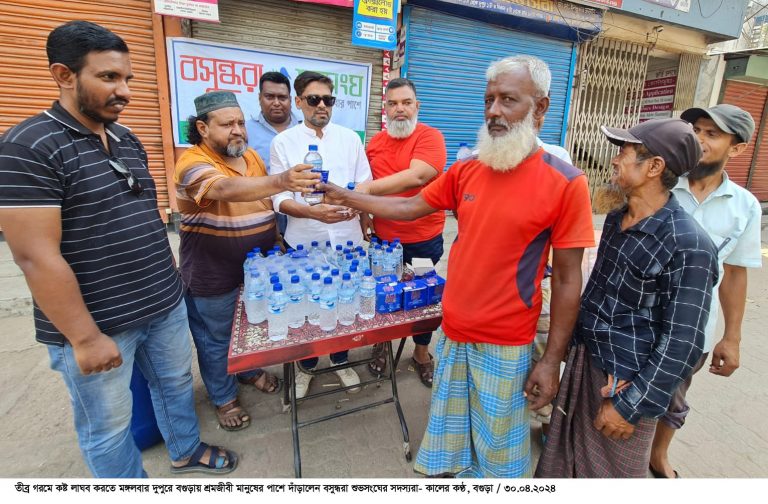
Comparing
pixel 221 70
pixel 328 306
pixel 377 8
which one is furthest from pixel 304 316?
pixel 377 8

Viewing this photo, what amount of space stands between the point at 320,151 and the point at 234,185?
3.28 ft

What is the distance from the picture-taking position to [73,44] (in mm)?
1495

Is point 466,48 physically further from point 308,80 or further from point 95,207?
point 95,207

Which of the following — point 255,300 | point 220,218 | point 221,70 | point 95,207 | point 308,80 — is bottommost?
point 255,300

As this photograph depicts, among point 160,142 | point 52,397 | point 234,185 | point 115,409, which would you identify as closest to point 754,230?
point 234,185

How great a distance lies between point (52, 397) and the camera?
3.02m

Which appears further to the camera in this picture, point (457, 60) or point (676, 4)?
point (676, 4)

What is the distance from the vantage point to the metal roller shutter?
5281 mm

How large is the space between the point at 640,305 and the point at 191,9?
19.0 feet

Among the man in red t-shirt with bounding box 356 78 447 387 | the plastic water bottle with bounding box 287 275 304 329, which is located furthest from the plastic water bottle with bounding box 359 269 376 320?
the man in red t-shirt with bounding box 356 78 447 387

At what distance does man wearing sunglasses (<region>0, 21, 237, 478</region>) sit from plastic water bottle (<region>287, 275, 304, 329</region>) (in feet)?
2.02

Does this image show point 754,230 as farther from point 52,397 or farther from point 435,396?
point 52,397

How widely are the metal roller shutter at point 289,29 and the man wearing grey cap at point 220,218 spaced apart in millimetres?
3747

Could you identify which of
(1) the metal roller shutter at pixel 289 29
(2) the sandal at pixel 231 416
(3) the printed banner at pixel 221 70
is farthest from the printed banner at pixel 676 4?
(2) the sandal at pixel 231 416
